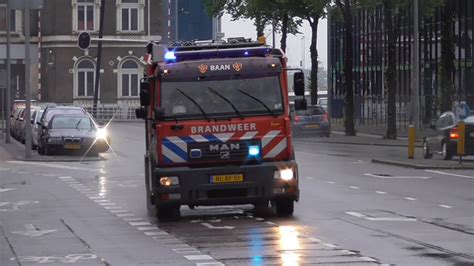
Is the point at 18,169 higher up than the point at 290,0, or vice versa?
the point at 290,0

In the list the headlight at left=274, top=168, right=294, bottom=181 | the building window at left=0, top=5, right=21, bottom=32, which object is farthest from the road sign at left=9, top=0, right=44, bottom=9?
the building window at left=0, top=5, right=21, bottom=32

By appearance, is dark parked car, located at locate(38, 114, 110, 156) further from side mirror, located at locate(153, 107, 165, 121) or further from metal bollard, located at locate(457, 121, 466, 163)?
side mirror, located at locate(153, 107, 165, 121)

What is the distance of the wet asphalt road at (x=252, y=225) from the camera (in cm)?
1482

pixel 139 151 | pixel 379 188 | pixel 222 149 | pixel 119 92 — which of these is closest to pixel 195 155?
pixel 222 149

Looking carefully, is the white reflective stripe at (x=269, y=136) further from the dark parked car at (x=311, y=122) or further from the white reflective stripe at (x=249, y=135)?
the dark parked car at (x=311, y=122)

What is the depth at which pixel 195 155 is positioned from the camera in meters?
19.0

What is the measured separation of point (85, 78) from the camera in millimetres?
87438

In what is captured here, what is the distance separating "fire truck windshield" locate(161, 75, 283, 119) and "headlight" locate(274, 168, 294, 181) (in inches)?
36.1

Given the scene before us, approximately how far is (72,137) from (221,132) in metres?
22.5

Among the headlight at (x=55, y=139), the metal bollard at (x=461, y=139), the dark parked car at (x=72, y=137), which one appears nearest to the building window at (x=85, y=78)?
the dark parked car at (x=72, y=137)

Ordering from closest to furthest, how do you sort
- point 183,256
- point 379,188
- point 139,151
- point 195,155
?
1. point 183,256
2. point 195,155
3. point 379,188
4. point 139,151

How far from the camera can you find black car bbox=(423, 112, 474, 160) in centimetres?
3459

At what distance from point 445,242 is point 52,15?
7439cm

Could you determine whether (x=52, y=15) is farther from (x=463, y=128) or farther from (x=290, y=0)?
(x=463, y=128)
